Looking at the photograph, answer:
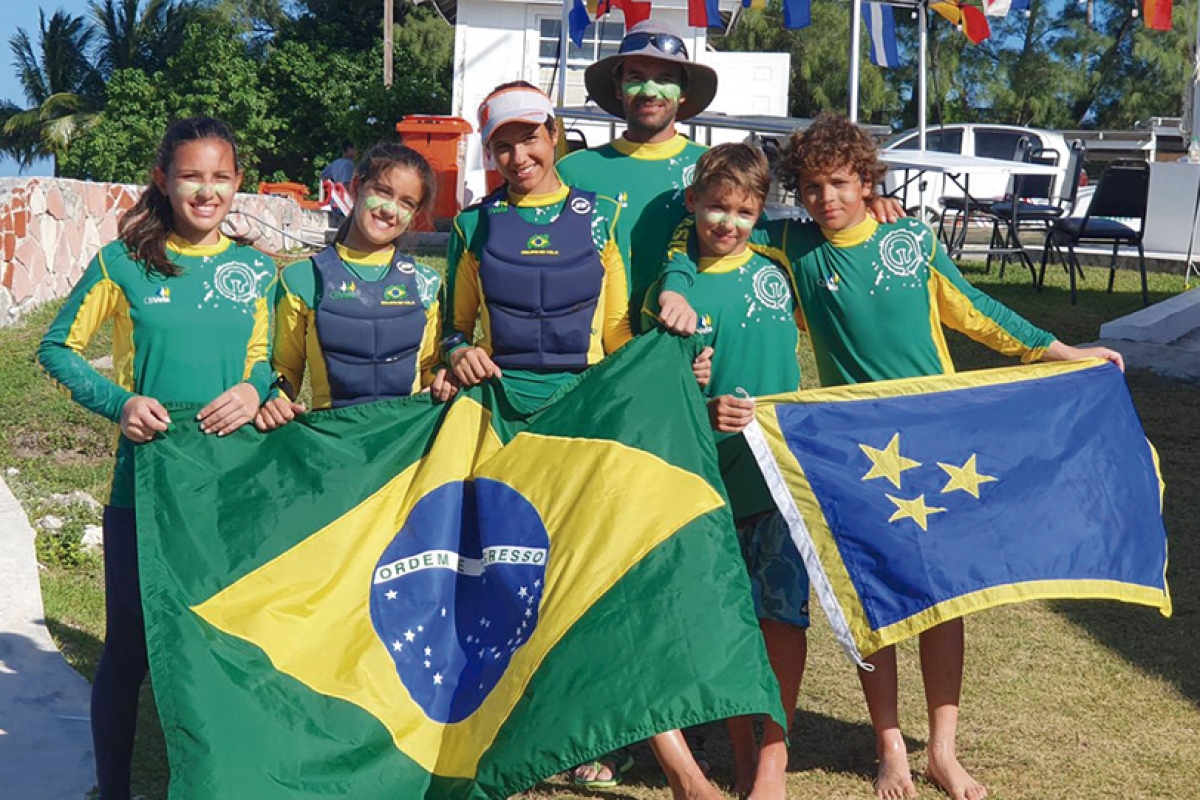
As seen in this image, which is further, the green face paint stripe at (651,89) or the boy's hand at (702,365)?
the green face paint stripe at (651,89)

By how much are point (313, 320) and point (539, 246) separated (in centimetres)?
71

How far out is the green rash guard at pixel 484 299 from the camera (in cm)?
441

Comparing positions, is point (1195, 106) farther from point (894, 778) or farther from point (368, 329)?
point (368, 329)

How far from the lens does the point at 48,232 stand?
1329cm

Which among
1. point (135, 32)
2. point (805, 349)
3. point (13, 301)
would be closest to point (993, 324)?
point (805, 349)

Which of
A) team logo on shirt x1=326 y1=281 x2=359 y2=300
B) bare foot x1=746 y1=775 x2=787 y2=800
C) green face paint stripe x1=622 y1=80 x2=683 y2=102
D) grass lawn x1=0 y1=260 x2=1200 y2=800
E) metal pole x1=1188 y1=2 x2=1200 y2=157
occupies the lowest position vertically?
grass lawn x1=0 y1=260 x2=1200 y2=800

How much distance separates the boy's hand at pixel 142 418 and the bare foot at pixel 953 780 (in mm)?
2605

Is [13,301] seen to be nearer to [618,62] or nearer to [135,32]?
[618,62]

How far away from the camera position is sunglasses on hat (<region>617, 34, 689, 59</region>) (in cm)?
467

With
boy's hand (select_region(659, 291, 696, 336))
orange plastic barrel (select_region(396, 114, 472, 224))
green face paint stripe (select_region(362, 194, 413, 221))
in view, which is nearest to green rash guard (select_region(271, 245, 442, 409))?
green face paint stripe (select_region(362, 194, 413, 221))

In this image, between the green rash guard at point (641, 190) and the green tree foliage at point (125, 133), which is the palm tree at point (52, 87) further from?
the green rash guard at point (641, 190)

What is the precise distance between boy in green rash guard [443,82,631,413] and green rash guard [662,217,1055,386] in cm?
28

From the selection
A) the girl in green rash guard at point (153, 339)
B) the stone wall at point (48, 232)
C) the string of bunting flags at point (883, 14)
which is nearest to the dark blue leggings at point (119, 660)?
the girl in green rash guard at point (153, 339)

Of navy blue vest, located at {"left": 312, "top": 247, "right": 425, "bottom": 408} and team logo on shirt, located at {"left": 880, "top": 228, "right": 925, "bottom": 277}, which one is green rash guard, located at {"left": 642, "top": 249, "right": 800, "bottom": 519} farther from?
navy blue vest, located at {"left": 312, "top": 247, "right": 425, "bottom": 408}
